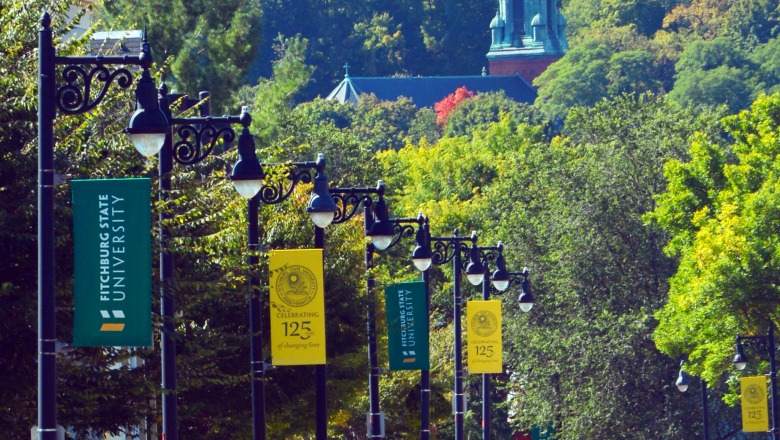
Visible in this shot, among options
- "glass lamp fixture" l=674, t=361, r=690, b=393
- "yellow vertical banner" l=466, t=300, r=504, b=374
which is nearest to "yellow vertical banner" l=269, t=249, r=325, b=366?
"yellow vertical banner" l=466, t=300, r=504, b=374

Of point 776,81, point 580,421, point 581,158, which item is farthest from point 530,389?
point 776,81

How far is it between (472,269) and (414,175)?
44.7 metres

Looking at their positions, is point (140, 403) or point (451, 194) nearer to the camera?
point (140, 403)

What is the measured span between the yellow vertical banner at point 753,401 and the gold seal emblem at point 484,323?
8190 millimetres

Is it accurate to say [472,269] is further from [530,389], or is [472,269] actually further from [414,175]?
[414,175]

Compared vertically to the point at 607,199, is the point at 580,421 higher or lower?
lower

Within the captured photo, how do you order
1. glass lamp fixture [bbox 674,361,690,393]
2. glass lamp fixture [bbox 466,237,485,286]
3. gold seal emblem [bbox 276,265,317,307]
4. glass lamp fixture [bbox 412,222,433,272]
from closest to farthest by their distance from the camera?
gold seal emblem [bbox 276,265,317,307] → glass lamp fixture [bbox 412,222,433,272] → glass lamp fixture [bbox 466,237,485,286] → glass lamp fixture [bbox 674,361,690,393]

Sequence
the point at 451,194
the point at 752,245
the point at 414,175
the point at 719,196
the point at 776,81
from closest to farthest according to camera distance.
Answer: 1. the point at 752,245
2. the point at 719,196
3. the point at 451,194
4. the point at 414,175
5. the point at 776,81

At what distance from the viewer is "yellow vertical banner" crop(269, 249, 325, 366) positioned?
20.0 m

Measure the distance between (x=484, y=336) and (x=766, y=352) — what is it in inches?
441

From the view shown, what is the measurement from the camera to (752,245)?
133ft

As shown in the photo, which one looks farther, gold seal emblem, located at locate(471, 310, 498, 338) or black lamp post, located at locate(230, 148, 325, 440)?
gold seal emblem, located at locate(471, 310, 498, 338)

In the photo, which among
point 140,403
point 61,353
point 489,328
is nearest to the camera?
point 61,353

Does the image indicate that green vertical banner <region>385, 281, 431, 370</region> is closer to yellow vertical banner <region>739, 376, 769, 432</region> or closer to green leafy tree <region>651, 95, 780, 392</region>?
green leafy tree <region>651, 95, 780, 392</region>
